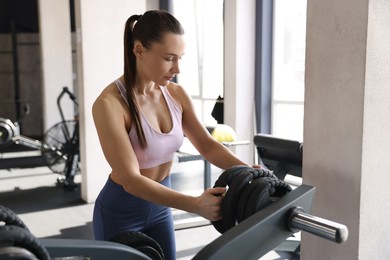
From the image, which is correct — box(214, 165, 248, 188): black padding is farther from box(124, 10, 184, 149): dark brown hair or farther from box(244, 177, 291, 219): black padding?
box(124, 10, 184, 149): dark brown hair

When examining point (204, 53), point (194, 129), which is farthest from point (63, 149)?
point (194, 129)

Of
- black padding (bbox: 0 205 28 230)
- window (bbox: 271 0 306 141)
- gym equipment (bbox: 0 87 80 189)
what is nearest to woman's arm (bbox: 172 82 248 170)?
black padding (bbox: 0 205 28 230)

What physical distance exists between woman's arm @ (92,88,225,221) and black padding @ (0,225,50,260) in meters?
0.43

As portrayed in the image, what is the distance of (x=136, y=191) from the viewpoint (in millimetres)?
1084

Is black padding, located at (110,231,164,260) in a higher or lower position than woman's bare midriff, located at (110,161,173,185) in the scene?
lower

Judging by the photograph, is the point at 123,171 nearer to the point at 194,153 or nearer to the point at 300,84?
the point at 194,153

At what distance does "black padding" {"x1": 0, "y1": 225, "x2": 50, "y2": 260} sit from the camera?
1.91ft

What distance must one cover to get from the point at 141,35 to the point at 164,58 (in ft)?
0.32

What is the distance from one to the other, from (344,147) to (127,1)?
3049 mm

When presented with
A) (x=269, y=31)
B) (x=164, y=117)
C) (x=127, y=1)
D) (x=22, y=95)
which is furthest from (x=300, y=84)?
(x=22, y=95)

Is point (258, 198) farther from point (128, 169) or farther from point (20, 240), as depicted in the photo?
point (20, 240)

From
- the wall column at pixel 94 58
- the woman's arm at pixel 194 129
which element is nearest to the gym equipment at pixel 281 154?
the woman's arm at pixel 194 129

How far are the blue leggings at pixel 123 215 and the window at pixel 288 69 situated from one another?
9.56ft

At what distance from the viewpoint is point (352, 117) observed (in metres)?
1.05
